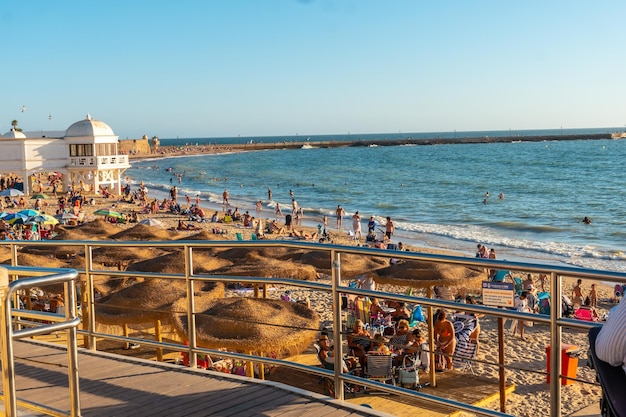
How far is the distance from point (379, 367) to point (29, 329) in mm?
6558

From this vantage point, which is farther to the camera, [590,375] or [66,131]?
[66,131]

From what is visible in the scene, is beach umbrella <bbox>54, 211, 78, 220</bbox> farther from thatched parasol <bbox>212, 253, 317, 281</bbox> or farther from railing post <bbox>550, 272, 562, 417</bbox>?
railing post <bbox>550, 272, 562, 417</bbox>

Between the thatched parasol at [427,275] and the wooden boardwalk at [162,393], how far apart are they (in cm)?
617

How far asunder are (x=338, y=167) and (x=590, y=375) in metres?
78.1

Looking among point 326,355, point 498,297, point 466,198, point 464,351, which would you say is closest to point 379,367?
point 326,355

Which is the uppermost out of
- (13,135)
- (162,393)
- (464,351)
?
(13,135)

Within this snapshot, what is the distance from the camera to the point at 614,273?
2.75 metres

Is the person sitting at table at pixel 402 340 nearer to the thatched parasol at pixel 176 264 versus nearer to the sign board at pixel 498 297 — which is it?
the thatched parasol at pixel 176 264

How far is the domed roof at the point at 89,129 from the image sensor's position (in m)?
46.7

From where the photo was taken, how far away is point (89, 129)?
46.6m

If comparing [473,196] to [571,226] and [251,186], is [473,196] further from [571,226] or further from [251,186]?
[251,186]

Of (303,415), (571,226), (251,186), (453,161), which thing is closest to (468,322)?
(303,415)

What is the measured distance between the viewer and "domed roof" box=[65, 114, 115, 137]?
46.7m

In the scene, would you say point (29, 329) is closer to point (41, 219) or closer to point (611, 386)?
point (611, 386)
